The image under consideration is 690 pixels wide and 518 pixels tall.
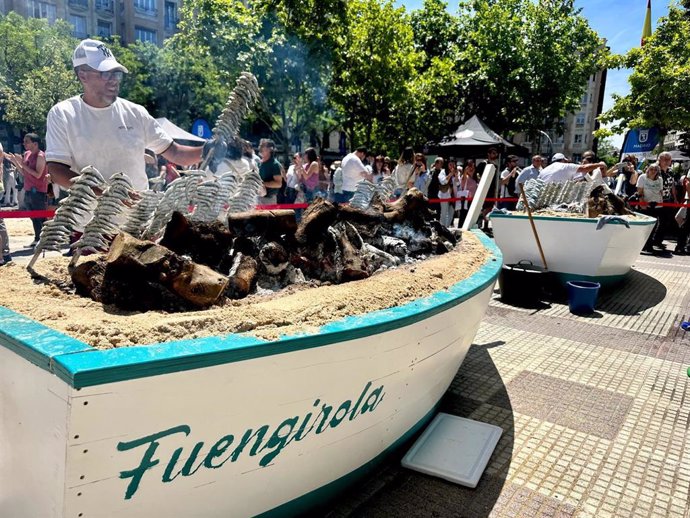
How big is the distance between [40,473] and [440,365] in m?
1.87

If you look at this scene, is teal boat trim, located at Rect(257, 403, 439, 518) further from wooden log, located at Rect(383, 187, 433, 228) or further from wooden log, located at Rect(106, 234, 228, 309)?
wooden log, located at Rect(383, 187, 433, 228)

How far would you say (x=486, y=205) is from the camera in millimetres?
12586

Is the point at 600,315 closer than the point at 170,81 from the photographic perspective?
Yes

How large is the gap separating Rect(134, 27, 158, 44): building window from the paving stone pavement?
4811 centimetres

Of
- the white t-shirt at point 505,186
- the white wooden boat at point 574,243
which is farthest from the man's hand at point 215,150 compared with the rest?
the white t-shirt at point 505,186

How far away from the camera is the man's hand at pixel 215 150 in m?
2.92

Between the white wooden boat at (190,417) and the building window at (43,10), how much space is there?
42495 millimetres

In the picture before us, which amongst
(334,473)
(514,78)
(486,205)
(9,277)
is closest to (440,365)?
(334,473)

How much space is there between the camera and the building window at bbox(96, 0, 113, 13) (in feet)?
136

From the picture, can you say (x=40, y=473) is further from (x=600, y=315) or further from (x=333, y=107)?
(x=333, y=107)

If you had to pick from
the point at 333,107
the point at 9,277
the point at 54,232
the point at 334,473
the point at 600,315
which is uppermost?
the point at 333,107

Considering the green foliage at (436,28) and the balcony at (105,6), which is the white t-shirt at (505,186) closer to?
the green foliage at (436,28)

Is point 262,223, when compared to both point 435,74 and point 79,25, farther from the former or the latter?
point 79,25

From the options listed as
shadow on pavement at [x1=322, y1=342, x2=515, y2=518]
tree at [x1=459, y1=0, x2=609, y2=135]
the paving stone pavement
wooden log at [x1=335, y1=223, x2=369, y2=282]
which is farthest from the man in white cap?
tree at [x1=459, y1=0, x2=609, y2=135]
